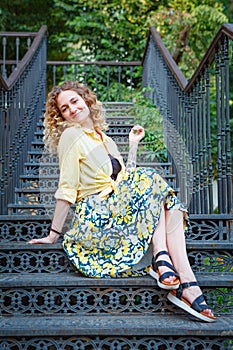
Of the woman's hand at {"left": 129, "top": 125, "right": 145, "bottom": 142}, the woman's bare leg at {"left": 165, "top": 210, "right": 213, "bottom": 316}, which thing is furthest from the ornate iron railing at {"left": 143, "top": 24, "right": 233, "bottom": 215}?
the woman's bare leg at {"left": 165, "top": 210, "right": 213, "bottom": 316}

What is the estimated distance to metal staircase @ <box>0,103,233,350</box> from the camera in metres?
2.00

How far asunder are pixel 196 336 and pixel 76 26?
7719 mm

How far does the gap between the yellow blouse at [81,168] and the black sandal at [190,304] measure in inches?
24.8

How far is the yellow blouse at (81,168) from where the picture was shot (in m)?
2.43

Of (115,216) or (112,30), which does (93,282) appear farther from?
(112,30)

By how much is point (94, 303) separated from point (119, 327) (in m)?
0.30

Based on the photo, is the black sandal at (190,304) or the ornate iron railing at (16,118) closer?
the black sandal at (190,304)

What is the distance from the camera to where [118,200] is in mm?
2369

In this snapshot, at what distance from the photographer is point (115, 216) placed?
235 centimetres

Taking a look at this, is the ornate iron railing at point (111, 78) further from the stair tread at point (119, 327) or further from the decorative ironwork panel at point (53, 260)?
the stair tread at point (119, 327)

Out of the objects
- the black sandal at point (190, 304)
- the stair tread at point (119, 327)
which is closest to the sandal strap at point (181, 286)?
the black sandal at point (190, 304)

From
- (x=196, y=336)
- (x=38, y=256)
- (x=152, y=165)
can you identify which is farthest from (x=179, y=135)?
(x=196, y=336)

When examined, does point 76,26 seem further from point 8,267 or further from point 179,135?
point 8,267

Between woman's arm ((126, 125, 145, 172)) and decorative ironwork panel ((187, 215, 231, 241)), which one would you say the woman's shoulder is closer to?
woman's arm ((126, 125, 145, 172))
